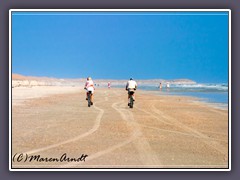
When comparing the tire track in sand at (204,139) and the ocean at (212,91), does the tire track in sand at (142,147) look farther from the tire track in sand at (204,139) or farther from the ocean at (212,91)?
the ocean at (212,91)

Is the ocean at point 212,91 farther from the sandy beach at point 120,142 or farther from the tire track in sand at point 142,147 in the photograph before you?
the tire track in sand at point 142,147

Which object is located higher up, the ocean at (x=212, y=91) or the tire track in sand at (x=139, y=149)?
the ocean at (x=212, y=91)

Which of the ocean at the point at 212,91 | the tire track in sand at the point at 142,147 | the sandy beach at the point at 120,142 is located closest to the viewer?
the sandy beach at the point at 120,142

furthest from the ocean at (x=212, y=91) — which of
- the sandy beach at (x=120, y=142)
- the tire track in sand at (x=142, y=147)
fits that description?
the tire track in sand at (x=142, y=147)

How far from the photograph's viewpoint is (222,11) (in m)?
10.3

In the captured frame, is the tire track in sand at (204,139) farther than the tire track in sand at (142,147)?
Yes

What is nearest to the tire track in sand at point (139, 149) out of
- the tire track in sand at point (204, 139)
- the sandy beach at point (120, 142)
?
the sandy beach at point (120, 142)

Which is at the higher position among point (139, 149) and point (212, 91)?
point (212, 91)

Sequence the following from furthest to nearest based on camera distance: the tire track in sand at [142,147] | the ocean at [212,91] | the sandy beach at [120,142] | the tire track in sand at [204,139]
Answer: the ocean at [212,91] → the tire track in sand at [204,139] → the tire track in sand at [142,147] → the sandy beach at [120,142]

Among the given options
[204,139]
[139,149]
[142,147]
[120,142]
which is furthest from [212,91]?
[139,149]

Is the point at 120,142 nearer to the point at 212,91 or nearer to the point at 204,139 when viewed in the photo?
the point at 204,139

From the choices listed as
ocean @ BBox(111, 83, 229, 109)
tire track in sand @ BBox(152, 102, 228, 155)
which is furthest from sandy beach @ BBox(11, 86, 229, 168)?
ocean @ BBox(111, 83, 229, 109)
